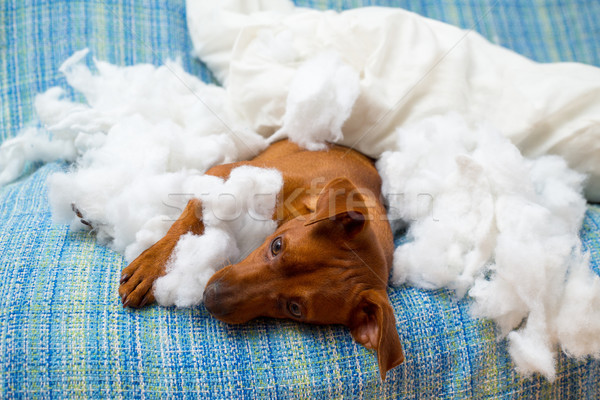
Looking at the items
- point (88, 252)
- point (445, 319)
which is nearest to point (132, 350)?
point (88, 252)

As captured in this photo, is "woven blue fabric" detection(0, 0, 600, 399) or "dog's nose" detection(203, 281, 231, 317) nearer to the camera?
"woven blue fabric" detection(0, 0, 600, 399)

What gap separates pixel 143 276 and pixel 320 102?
969mm

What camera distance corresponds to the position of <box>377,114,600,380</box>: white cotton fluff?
5.15 feet

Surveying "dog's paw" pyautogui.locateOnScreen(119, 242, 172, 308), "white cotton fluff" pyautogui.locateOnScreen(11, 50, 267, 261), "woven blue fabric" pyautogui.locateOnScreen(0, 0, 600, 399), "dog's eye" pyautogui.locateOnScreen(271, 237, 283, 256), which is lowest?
"woven blue fabric" pyautogui.locateOnScreen(0, 0, 600, 399)

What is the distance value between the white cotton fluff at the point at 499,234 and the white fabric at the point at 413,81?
0.38 feet

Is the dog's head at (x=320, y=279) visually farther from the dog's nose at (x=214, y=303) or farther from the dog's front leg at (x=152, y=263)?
the dog's front leg at (x=152, y=263)

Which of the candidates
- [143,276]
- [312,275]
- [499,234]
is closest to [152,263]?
[143,276]

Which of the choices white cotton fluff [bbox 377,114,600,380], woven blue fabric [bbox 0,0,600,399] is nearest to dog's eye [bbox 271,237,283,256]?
woven blue fabric [bbox 0,0,600,399]

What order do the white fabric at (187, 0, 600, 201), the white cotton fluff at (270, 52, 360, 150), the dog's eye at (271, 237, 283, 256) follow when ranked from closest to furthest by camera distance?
the dog's eye at (271, 237, 283, 256) < the white cotton fluff at (270, 52, 360, 150) < the white fabric at (187, 0, 600, 201)

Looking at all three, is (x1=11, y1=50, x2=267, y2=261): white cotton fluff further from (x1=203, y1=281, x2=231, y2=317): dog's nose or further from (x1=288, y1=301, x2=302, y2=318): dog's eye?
(x1=288, y1=301, x2=302, y2=318): dog's eye

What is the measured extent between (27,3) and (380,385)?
253 centimetres

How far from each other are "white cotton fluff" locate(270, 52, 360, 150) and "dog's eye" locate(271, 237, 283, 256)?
636 millimetres

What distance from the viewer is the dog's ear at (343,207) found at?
58.6 inches

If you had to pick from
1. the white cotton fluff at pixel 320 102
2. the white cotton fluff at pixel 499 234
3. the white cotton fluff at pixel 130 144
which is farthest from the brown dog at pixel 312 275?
the white cotton fluff at pixel 320 102
